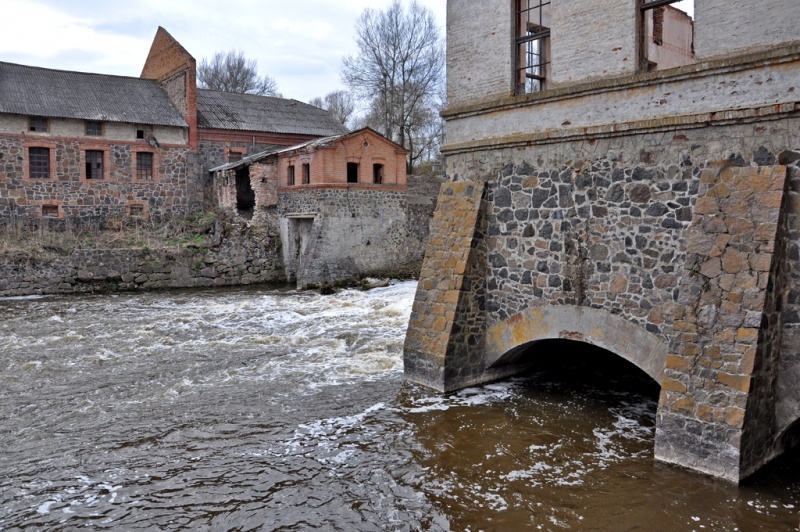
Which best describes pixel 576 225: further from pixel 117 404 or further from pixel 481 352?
pixel 117 404

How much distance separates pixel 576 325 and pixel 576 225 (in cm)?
120

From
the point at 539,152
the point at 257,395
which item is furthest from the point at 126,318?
the point at 539,152

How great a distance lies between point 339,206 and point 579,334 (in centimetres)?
1463

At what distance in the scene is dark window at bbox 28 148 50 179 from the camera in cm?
2253

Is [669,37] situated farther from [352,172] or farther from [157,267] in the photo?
[157,267]

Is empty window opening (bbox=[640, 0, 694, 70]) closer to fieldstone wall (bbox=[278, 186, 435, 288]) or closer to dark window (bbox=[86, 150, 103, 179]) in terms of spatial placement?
Result: fieldstone wall (bbox=[278, 186, 435, 288])

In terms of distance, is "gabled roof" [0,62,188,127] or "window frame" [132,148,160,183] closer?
"gabled roof" [0,62,188,127]

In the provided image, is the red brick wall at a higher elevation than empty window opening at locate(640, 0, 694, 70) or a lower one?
higher

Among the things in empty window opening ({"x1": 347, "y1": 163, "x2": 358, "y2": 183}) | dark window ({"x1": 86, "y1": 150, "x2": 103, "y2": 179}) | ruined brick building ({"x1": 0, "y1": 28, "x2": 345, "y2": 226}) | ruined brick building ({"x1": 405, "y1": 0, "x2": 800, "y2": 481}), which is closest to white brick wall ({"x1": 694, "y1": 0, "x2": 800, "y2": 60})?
ruined brick building ({"x1": 405, "y1": 0, "x2": 800, "y2": 481})

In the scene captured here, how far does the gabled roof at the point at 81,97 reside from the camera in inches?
881

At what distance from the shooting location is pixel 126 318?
1483 cm

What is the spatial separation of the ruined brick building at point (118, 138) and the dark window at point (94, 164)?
0.03m

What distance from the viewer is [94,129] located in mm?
23484

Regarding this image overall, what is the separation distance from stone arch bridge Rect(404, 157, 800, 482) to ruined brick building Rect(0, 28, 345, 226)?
1917 cm
